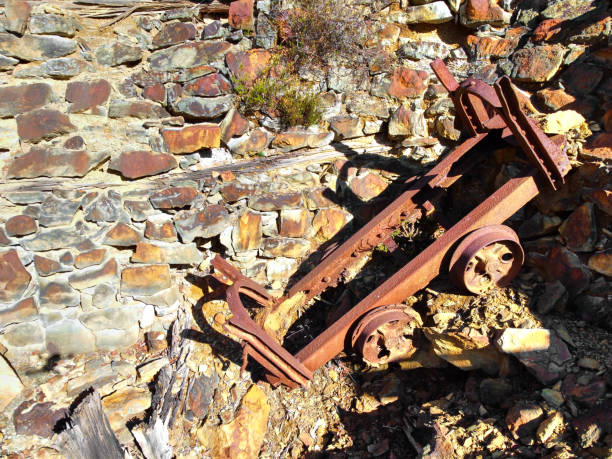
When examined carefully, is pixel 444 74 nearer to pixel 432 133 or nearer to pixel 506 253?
pixel 432 133

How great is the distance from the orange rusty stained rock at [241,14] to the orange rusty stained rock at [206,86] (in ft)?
1.35

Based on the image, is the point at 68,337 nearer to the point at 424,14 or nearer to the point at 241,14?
the point at 241,14

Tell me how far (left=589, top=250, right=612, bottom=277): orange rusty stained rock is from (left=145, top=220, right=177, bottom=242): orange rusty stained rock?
103 inches

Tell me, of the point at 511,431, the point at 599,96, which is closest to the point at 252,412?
the point at 511,431

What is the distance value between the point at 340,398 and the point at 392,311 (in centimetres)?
77

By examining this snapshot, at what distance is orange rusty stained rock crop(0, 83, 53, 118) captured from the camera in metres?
2.50

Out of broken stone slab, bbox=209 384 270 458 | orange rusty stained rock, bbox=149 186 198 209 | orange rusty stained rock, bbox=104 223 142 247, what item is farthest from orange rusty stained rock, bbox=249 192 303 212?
broken stone slab, bbox=209 384 270 458

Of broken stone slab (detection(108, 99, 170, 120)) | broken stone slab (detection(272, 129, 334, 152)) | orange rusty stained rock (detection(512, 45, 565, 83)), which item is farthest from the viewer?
broken stone slab (detection(272, 129, 334, 152))

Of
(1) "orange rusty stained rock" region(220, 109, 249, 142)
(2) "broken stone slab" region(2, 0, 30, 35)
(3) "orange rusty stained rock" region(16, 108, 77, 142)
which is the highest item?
(2) "broken stone slab" region(2, 0, 30, 35)

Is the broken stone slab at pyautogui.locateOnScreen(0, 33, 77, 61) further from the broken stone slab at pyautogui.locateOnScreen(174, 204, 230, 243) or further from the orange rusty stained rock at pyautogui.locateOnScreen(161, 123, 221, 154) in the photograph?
the broken stone slab at pyautogui.locateOnScreen(174, 204, 230, 243)

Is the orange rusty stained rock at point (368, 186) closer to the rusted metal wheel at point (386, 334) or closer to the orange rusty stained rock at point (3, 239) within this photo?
the rusted metal wheel at point (386, 334)

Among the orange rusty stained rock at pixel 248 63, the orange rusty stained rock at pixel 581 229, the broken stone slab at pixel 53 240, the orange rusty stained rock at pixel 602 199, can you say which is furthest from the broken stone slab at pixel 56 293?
the orange rusty stained rock at pixel 602 199

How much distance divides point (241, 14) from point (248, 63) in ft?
1.11

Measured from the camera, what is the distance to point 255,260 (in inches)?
130
